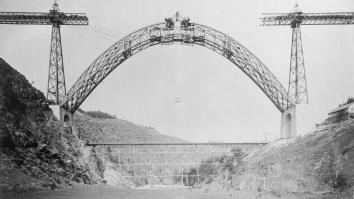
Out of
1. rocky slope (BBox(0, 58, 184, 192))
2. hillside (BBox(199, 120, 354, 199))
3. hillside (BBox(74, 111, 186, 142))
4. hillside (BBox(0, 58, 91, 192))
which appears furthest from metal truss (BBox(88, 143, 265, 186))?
hillside (BBox(0, 58, 91, 192))

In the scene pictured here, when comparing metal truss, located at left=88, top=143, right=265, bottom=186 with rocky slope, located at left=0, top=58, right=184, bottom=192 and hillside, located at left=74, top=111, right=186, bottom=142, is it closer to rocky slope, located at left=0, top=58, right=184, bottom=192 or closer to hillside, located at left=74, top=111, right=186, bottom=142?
hillside, located at left=74, top=111, right=186, bottom=142

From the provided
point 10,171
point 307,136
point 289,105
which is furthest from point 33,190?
point 289,105

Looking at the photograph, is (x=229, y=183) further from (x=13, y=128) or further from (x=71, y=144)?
(x=13, y=128)

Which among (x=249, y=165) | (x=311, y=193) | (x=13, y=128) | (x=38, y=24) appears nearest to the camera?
(x=311, y=193)

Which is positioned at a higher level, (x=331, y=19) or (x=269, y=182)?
(x=331, y=19)

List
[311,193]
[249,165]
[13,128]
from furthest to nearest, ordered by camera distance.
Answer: [249,165]
[13,128]
[311,193]

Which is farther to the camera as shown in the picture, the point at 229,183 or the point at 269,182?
the point at 229,183
